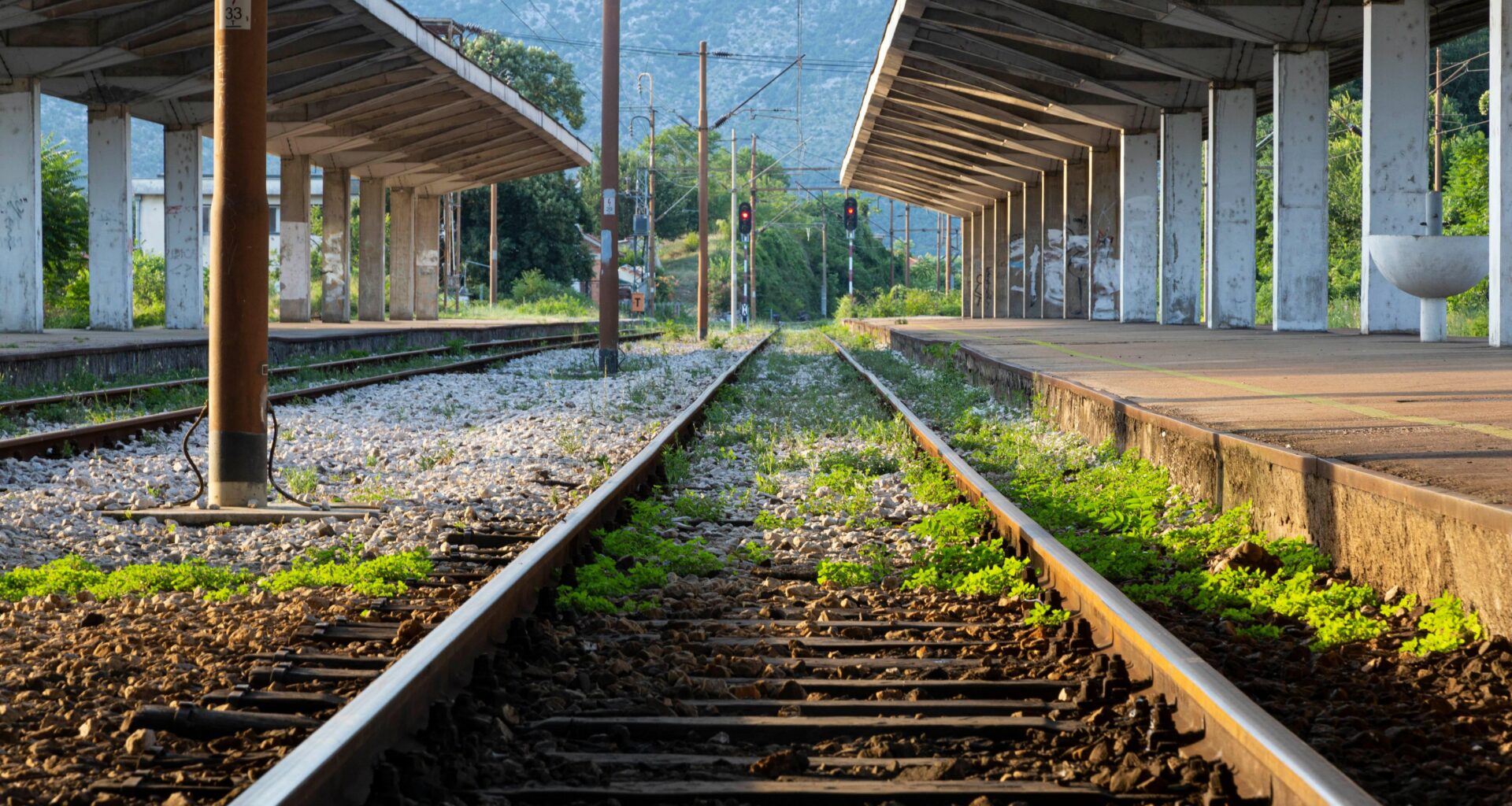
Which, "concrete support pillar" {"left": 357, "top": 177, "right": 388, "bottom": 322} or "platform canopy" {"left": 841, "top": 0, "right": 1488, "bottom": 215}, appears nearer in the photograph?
"platform canopy" {"left": 841, "top": 0, "right": 1488, "bottom": 215}

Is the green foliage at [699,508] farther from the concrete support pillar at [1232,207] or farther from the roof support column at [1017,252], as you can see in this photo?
the roof support column at [1017,252]

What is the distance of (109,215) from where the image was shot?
26328 millimetres

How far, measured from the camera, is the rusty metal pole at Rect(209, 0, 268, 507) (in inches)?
307

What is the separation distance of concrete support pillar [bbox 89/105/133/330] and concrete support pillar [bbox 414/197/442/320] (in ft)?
64.6

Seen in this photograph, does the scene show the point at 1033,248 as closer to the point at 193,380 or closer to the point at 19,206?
the point at 19,206

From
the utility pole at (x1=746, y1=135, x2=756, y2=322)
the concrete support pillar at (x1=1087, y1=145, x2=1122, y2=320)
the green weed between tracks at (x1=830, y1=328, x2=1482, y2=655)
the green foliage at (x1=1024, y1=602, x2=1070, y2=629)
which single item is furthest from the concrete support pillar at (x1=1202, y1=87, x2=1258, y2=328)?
the utility pole at (x1=746, y1=135, x2=756, y2=322)

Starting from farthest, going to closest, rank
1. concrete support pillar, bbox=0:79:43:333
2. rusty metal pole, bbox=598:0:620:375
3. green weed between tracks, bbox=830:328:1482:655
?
concrete support pillar, bbox=0:79:43:333 → rusty metal pole, bbox=598:0:620:375 → green weed between tracks, bbox=830:328:1482:655

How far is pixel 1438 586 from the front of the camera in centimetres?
527

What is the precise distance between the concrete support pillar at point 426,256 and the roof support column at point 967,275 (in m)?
20.6

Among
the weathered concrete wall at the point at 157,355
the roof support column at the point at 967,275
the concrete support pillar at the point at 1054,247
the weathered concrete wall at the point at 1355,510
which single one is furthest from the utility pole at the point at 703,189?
the weathered concrete wall at the point at 1355,510

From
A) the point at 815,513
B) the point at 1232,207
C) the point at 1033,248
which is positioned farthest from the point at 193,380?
the point at 1033,248

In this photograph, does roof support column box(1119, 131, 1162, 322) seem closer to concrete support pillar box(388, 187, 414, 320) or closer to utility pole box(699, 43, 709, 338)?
utility pole box(699, 43, 709, 338)

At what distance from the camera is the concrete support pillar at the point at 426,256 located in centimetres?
4722

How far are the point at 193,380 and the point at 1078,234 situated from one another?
1089 inches
